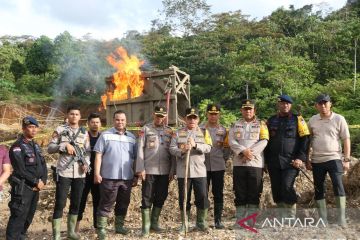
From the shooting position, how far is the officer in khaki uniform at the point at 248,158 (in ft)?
18.4

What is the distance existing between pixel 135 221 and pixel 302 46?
74.0 ft

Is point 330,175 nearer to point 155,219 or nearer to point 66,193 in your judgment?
point 155,219

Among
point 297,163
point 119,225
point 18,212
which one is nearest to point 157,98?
point 119,225

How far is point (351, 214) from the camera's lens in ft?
19.9

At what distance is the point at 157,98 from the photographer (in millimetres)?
13727

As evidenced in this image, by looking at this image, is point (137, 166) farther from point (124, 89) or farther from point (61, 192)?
point (124, 89)

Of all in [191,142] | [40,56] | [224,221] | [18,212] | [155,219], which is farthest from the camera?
[40,56]

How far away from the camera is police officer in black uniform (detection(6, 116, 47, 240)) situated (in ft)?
16.4

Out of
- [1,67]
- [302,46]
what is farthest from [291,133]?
[1,67]

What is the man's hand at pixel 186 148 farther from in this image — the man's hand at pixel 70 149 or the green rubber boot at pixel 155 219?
the man's hand at pixel 70 149

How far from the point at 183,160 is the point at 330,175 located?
205cm

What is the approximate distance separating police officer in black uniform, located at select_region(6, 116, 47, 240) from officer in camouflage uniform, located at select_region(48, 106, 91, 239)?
0.82ft

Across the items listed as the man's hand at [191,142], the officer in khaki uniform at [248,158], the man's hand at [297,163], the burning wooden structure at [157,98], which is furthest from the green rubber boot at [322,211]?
the burning wooden structure at [157,98]

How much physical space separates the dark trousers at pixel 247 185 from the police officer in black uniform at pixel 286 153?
248 mm
